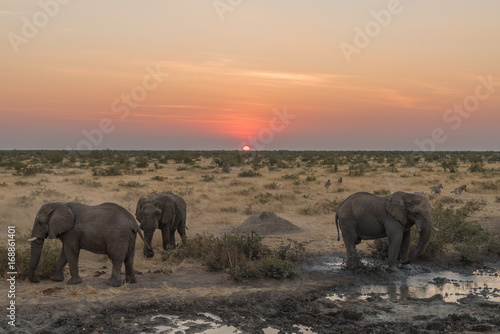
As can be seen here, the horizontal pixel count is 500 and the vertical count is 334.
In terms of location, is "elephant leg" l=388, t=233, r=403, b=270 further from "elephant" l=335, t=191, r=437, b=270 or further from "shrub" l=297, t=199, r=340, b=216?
"shrub" l=297, t=199, r=340, b=216

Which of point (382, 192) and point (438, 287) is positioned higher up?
point (382, 192)

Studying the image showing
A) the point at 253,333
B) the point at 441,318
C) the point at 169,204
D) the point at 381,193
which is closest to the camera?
the point at 253,333

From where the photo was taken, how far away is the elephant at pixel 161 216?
1101cm

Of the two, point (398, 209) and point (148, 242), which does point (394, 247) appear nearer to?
point (398, 209)

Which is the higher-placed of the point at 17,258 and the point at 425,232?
the point at 425,232

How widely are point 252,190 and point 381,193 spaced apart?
722 centimetres

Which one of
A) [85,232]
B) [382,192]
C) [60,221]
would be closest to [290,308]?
[85,232]

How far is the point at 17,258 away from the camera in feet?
30.2

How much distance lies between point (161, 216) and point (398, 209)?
18.8 ft

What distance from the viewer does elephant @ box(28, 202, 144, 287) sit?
8.41 m

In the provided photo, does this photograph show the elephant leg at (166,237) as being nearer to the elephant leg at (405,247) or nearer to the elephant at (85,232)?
the elephant at (85,232)

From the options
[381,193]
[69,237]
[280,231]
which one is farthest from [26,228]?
[381,193]

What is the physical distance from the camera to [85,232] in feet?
27.8

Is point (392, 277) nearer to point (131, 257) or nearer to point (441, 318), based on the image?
point (441, 318)
